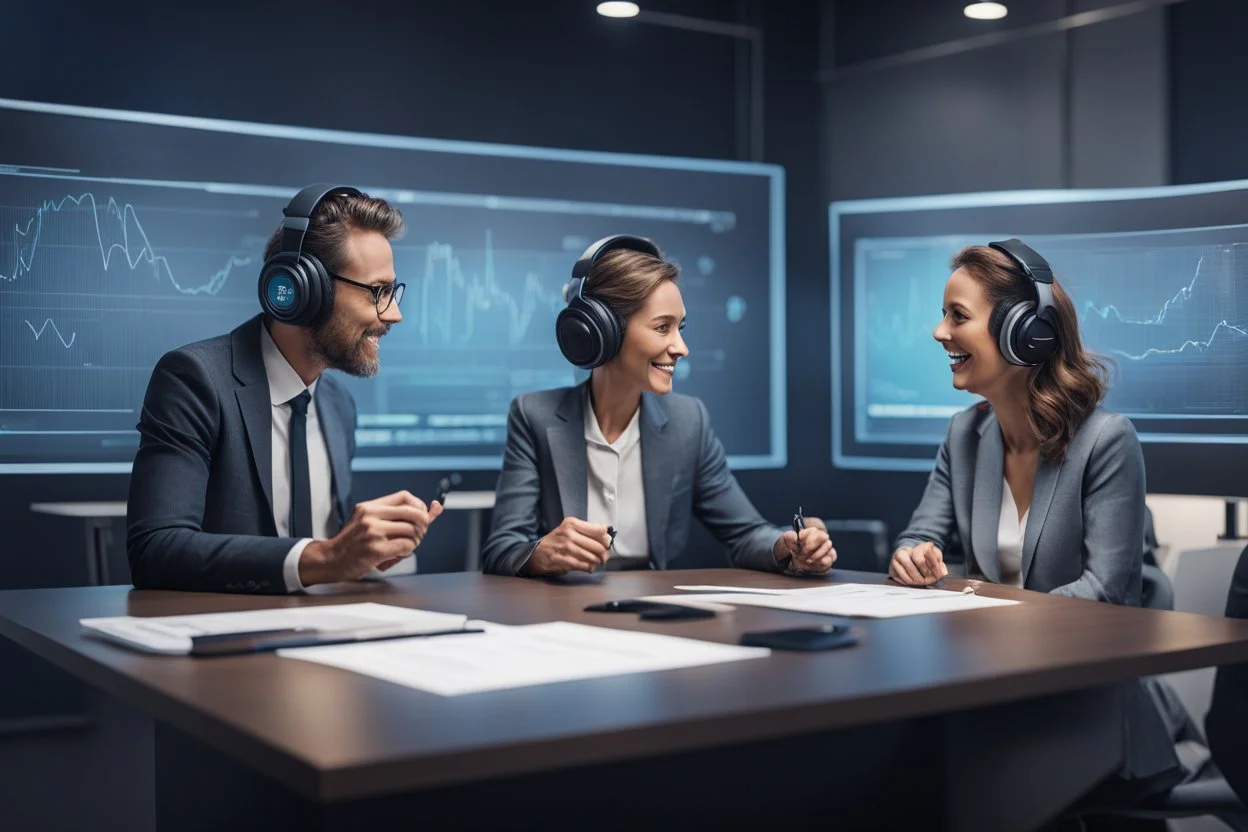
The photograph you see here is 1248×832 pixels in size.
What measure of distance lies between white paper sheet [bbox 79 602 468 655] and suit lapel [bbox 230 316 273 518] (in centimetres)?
53

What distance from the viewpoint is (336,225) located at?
100 inches

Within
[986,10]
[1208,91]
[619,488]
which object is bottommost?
[619,488]

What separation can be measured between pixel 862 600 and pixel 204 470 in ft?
3.66

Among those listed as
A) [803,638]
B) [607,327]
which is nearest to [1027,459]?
[607,327]

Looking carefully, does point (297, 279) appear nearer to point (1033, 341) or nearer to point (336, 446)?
point (336, 446)

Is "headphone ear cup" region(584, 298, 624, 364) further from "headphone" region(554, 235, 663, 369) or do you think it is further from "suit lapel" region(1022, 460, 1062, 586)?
"suit lapel" region(1022, 460, 1062, 586)

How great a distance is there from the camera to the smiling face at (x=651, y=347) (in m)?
2.80

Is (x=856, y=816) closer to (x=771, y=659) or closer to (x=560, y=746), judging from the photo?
(x=771, y=659)

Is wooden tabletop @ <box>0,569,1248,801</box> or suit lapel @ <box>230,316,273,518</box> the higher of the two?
suit lapel @ <box>230,316,273,518</box>

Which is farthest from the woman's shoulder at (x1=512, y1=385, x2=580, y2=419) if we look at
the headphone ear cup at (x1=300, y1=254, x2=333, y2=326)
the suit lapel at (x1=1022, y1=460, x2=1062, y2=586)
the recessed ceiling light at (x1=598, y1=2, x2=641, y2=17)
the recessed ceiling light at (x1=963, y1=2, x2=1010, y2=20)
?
the recessed ceiling light at (x1=963, y1=2, x2=1010, y2=20)

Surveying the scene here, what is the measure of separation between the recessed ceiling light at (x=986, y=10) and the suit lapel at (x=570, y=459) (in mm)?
2447

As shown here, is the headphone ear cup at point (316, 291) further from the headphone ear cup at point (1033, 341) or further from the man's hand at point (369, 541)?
the headphone ear cup at point (1033, 341)

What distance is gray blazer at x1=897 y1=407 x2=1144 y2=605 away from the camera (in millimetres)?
2336

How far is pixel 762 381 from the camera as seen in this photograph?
4.51 m
